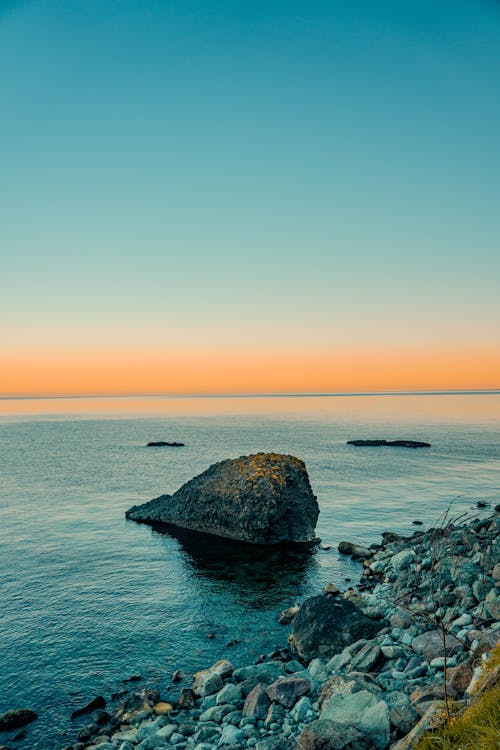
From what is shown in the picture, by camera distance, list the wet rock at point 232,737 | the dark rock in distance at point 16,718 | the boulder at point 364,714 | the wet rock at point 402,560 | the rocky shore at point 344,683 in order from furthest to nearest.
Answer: the wet rock at point 402,560, the dark rock in distance at point 16,718, the wet rock at point 232,737, the rocky shore at point 344,683, the boulder at point 364,714

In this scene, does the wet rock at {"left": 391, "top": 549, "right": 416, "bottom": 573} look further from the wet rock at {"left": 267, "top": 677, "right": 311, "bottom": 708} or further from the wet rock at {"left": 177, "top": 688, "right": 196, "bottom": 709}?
the wet rock at {"left": 177, "top": 688, "right": 196, "bottom": 709}

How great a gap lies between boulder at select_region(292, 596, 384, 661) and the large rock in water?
46.2 feet

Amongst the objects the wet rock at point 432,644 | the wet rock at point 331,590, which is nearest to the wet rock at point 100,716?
the wet rock at point 432,644

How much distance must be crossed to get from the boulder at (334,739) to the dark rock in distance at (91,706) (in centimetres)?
781

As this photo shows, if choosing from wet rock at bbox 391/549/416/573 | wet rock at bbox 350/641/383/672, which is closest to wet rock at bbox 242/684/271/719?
wet rock at bbox 350/641/383/672

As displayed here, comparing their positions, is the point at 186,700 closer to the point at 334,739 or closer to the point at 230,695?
the point at 230,695

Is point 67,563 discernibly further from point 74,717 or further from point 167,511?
point 74,717

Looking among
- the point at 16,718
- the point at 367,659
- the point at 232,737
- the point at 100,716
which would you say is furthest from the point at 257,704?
the point at 16,718

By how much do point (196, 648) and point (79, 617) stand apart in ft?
19.9

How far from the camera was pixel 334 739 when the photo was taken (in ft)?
29.6

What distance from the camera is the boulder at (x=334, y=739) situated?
893cm

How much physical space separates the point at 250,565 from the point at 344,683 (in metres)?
16.4

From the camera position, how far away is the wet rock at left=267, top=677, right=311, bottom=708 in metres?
12.6

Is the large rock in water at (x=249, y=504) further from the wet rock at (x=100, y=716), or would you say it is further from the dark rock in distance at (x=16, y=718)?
the dark rock in distance at (x=16, y=718)
